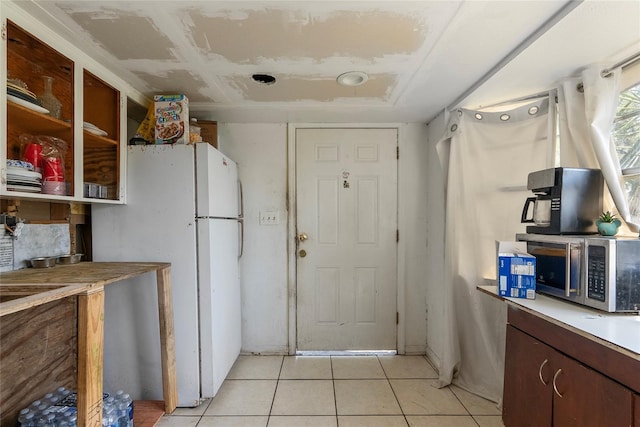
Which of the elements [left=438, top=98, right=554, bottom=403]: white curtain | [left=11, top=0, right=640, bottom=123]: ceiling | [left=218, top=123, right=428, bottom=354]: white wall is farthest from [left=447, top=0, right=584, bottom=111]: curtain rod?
[left=218, top=123, right=428, bottom=354]: white wall

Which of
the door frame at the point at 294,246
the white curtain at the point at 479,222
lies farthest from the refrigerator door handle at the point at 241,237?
the white curtain at the point at 479,222

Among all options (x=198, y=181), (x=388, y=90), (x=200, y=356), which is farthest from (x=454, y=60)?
(x=200, y=356)

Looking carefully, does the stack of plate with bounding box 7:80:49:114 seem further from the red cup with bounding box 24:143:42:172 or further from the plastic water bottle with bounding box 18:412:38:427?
the plastic water bottle with bounding box 18:412:38:427

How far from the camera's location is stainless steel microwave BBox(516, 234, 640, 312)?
121cm

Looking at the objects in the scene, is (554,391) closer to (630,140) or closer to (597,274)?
(597,274)

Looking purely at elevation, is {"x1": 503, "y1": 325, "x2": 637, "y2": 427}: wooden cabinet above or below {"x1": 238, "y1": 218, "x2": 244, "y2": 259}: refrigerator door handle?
below

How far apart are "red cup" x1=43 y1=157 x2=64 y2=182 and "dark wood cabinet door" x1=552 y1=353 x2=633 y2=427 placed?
96.6 inches

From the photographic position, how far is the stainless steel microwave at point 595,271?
1205mm

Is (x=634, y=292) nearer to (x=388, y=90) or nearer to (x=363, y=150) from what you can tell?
(x=388, y=90)

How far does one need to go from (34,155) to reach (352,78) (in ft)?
5.67

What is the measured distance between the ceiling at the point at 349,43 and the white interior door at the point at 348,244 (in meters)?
0.69

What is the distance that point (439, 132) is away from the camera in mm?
2396

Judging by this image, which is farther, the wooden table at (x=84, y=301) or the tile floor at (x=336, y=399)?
the tile floor at (x=336, y=399)

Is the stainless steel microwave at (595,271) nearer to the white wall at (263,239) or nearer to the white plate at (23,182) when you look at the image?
the white wall at (263,239)
